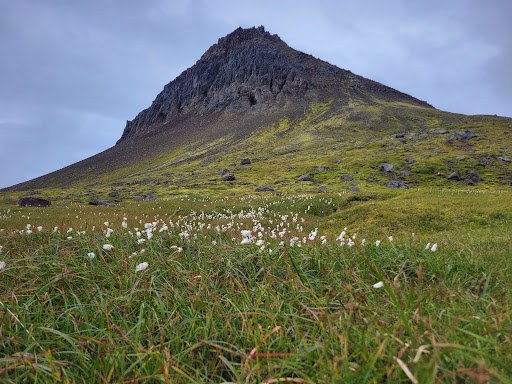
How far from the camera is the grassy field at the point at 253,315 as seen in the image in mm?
3154

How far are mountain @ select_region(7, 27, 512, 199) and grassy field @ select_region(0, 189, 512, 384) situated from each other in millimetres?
47111

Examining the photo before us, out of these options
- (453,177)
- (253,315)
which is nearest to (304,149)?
(453,177)

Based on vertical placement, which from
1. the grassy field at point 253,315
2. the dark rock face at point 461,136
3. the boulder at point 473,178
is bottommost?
the boulder at point 473,178

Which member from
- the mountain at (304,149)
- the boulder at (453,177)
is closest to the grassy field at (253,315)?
the mountain at (304,149)

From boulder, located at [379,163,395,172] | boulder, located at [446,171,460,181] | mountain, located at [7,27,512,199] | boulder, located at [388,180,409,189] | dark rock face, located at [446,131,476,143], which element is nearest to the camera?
boulder, located at [388,180,409,189]

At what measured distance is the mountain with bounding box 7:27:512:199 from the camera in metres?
66.6

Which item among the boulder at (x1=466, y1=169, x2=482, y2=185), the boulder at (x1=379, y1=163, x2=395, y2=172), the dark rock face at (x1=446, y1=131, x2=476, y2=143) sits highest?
the dark rock face at (x1=446, y1=131, x2=476, y2=143)

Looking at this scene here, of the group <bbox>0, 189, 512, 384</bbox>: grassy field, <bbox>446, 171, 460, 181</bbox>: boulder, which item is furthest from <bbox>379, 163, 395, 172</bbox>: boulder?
<bbox>0, 189, 512, 384</bbox>: grassy field

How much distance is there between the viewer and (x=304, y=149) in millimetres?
116688

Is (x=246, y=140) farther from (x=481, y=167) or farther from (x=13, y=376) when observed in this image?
(x=13, y=376)

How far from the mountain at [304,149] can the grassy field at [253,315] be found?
4711cm

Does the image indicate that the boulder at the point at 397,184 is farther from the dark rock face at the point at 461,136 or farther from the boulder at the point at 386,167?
the dark rock face at the point at 461,136

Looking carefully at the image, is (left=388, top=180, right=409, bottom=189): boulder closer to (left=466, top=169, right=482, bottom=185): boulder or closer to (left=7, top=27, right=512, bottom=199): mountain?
(left=7, top=27, right=512, bottom=199): mountain

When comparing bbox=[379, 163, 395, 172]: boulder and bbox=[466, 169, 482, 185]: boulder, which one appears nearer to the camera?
bbox=[466, 169, 482, 185]: boulder
